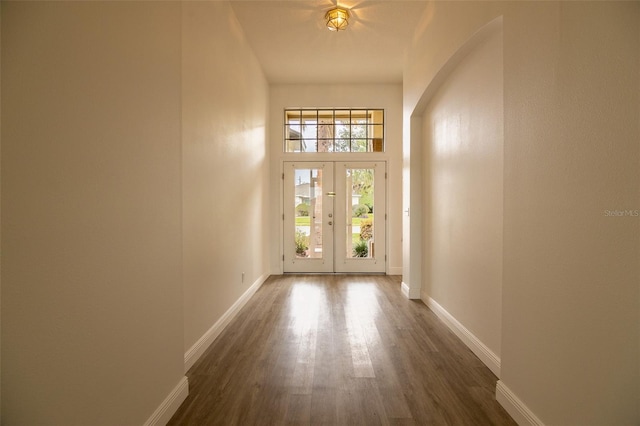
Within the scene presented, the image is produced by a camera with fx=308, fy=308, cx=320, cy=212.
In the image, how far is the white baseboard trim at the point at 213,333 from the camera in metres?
2.40

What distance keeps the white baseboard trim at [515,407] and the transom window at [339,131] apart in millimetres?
4540

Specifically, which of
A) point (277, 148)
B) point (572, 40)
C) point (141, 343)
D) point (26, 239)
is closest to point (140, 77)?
point (26, 239)

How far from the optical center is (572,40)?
144cm

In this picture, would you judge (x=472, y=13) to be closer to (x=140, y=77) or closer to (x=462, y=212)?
(x=462, y=212)

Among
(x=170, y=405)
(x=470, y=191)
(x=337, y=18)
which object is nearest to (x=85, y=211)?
(x=170, y=405)

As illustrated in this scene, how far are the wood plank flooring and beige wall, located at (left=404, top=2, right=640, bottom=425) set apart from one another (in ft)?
1.40

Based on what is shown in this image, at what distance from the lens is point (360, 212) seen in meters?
5.84

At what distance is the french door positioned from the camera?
19.1 feet

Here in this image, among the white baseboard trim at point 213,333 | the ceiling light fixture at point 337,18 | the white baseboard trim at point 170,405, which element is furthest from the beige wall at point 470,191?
the white baseboard trim at point 213,333

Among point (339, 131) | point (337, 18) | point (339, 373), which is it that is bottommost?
point (339, 373)

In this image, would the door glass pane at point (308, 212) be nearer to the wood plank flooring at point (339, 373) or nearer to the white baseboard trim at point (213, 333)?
the white baseboard trim at point (213, 333)

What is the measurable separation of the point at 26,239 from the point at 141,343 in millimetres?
840

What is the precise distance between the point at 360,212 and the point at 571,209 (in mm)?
4414

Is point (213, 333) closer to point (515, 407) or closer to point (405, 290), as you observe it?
point (515, 407)
